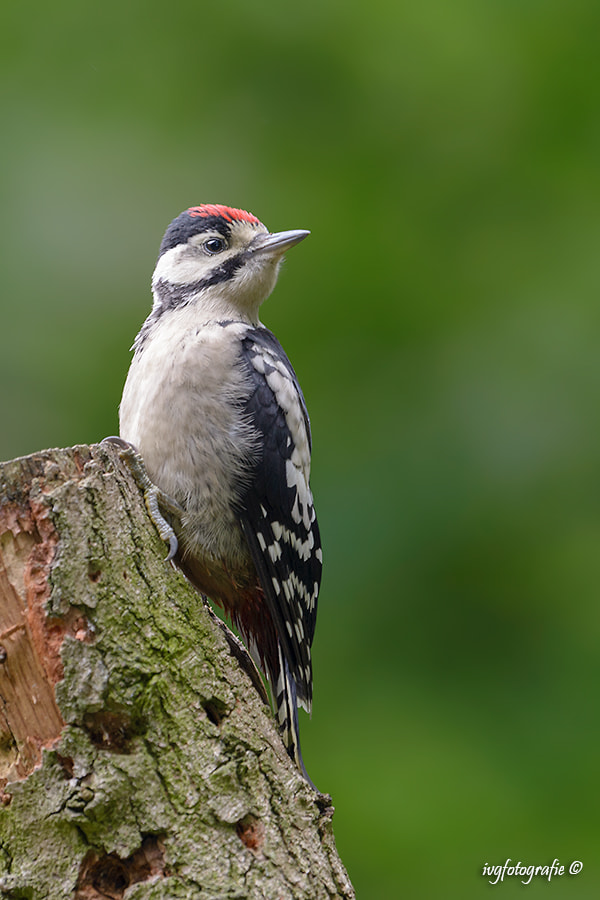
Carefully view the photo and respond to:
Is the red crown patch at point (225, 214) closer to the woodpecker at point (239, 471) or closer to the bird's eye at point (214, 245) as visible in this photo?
the bird's eye at point (214, 245)

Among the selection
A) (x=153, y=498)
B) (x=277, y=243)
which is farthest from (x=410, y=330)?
(x=153, y=498)

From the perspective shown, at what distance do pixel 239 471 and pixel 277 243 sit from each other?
1006mm

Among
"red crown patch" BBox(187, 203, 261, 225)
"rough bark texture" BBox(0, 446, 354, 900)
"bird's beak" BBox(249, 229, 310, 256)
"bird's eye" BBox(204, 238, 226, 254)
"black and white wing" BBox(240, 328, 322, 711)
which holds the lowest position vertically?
"rough bark texture" BBox(0, 446, 354, 900)

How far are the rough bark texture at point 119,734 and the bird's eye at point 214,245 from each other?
159cm

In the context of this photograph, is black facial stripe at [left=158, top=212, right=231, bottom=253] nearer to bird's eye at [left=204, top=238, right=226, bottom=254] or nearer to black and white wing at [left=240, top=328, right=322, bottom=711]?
bird's eye at [left=204, top=238, right=226, bottom=254]

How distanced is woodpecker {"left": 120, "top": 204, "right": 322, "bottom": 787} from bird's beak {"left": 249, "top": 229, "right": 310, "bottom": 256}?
1.03 ft

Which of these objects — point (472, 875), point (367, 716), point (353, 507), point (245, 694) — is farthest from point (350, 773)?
point (245, 694)

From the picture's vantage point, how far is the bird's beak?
11.4 ft

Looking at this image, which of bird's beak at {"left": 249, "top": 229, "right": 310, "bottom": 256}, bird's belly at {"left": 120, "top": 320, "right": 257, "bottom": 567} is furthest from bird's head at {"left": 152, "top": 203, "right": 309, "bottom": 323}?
bird's belly at {"left": 120, "top": 320, "right": 257, "bottom": 567}

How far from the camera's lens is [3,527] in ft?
6.77

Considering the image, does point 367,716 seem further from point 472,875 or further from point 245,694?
point 245,694

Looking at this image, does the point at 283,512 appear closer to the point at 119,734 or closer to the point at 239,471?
the point at 239,471

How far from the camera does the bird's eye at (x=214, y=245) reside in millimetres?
3555

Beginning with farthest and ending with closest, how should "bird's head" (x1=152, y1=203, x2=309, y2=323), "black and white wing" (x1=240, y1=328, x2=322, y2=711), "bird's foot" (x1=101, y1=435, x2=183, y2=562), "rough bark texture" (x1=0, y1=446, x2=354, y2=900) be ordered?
1. "bird's head" (x1=152, y1=203, x2=309, y2=323)
2. "black and white wing" (x1=240, y1=328, x2=322, y2=711)
3. "bird's foot" (x1=101, y1=435, x2=183, y2=562)
4. "rough bark texture" (x1=0, y1=446, x2=354, y2=900)
